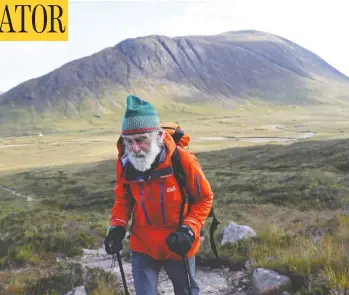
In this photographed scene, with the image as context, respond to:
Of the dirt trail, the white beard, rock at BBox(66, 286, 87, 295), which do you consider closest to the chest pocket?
the white beard

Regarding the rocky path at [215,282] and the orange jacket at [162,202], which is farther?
the rocky path at [215,282]

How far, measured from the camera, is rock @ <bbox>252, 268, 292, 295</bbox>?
5367 millimetres

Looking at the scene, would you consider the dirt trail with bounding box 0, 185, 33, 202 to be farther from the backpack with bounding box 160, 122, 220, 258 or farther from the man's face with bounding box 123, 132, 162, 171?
the man's face with bounding box 123, 132, 162, 171

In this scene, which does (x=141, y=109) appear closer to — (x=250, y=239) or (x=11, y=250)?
(x=250, y=239)

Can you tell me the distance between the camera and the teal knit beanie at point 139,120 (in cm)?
401

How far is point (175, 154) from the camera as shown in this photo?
4031 millimetres

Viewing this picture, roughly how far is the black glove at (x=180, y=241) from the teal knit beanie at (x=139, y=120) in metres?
1.08

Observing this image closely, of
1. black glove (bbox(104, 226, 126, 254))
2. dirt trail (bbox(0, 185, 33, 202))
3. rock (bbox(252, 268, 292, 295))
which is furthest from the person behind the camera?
dirt trail (bbox(0, 185, 33, 202))

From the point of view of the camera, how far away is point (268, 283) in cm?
547

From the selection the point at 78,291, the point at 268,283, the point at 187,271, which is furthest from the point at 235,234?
the point at 187,271

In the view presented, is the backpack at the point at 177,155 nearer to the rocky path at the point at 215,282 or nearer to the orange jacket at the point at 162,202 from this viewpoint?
the orange jacket at the point at 162,202

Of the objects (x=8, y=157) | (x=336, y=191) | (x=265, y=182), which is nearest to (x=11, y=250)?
(x=336, y=191)

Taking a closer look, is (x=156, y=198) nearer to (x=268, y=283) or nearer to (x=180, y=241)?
(x=180, y=241)

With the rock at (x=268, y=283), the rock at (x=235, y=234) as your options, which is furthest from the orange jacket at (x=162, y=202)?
the rock at (x=235, y=234)
